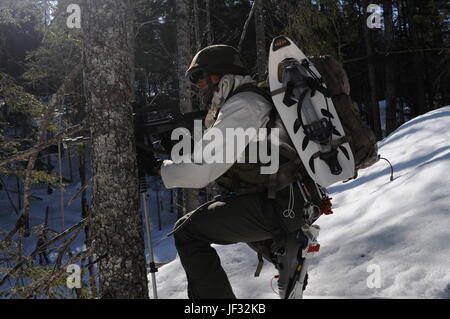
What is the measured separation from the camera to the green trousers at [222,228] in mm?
3014

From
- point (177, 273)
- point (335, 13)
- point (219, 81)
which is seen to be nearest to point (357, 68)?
point (335, 13)

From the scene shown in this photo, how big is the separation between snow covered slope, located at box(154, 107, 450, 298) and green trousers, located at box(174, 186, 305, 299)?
4.83 feet

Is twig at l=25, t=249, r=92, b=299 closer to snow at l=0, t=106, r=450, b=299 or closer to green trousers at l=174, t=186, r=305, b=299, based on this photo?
green trousers at l=174, t=186, r=305, b=299

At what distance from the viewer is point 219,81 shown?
323cm

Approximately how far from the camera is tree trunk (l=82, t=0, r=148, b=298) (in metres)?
3.25

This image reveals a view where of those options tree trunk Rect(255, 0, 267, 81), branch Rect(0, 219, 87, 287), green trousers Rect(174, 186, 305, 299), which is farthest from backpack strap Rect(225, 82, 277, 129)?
tree trunk Rect(255, 0, 267, 81)

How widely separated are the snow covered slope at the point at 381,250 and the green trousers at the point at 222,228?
1.47 m

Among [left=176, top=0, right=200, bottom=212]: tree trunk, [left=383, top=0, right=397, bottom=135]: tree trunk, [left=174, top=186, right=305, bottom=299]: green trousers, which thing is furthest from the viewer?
[left=383, top=0, right=397, bottom=135]: tree trunk

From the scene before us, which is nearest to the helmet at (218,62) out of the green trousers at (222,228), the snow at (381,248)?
the green trousers at (222,228)

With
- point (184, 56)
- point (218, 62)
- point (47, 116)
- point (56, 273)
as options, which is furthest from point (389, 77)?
point (56, 273)

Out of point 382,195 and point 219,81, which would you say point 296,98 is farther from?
point 382,195

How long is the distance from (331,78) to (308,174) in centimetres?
76

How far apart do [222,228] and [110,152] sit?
1.05m

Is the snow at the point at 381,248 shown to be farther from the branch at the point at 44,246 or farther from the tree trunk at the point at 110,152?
the tree trunk at the point at 110,152
